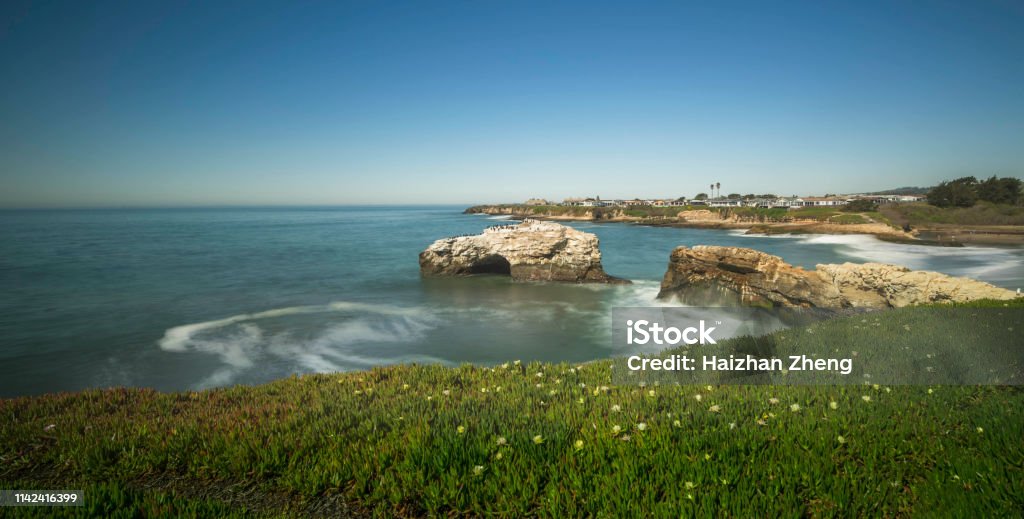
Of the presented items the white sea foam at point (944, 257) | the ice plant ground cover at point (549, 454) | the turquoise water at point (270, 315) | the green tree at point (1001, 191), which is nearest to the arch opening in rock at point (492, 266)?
the turquoise water at point (270, 315)

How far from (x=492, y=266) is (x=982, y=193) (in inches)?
3655

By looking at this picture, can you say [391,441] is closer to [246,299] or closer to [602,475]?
[602,475]

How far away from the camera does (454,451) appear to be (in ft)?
15.9

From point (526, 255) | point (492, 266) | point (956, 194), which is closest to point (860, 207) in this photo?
point (956, 194)

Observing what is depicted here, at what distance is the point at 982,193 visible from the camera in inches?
3115

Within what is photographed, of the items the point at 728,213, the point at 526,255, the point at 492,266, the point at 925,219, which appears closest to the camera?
the point at 526,255

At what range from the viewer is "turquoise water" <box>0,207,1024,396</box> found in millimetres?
16386

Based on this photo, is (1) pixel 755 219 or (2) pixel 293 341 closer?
(2) pixel 293 341

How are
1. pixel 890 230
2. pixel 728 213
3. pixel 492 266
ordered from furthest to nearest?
pixel 728 213 < pixel 890 230 < pixel 492 266

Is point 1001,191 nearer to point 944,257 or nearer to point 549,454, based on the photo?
point 944,257

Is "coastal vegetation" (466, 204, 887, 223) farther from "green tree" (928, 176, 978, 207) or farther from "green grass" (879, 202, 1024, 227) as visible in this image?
"green tree" (928, 176, 978, 207)

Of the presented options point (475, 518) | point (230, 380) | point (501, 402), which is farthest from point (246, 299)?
point (475, 518)

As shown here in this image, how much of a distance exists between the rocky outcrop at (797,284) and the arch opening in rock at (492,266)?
12.9 meters

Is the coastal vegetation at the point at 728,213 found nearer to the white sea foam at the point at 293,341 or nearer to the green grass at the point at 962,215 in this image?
the green grass at the point at 962,215
